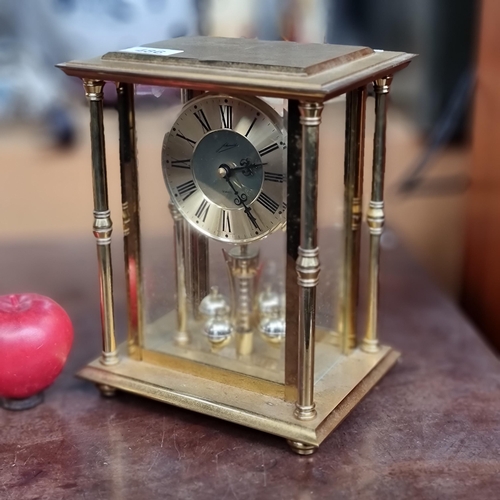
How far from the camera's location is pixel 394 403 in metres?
0.89

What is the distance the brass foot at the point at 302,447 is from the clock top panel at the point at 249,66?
335 millimetres

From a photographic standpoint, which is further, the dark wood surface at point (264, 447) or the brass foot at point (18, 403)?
the brass foot at point (18, 403)

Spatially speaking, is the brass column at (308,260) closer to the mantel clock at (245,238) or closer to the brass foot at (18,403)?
the mantel clock at (245,238)

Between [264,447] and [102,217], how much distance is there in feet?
0.95

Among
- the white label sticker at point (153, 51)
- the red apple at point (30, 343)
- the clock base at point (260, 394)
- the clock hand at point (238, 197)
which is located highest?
the white label sticker at point (153, 51)

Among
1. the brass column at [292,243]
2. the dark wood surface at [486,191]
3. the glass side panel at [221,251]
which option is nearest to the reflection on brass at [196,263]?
the glass side panel at [221,251]

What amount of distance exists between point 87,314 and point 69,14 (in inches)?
28.5

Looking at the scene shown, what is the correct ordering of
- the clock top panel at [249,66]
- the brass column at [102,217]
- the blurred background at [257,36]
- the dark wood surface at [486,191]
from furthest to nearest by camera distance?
the blurred background at [257,36], the dark wood surface at [486,191], the brass column at [102,217], the clock top panel at [249,66]

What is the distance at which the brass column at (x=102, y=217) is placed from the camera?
81 cm

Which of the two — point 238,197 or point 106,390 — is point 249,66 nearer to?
point 238,197

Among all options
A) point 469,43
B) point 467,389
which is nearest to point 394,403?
point 467,389

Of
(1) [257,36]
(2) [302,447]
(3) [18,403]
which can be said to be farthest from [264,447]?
(1) [257,36]

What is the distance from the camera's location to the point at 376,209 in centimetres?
89

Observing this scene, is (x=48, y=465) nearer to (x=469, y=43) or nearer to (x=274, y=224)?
(x=274, y=224)
